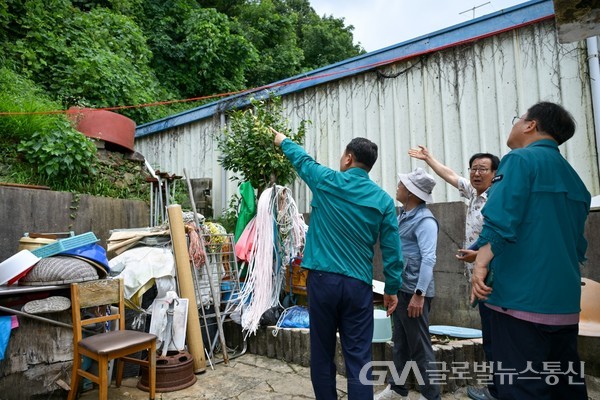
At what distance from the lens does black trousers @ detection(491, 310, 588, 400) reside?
1.65 meters

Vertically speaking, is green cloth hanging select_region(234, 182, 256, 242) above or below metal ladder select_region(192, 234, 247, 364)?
above

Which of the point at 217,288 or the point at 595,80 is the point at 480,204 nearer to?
the point at 595,80

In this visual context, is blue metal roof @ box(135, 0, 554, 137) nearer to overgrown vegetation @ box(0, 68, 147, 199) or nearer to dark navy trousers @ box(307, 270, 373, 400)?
overgrown vegetation @ box(0, 68, 147, 199)

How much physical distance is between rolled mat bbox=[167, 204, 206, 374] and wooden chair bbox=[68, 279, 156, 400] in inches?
23.9

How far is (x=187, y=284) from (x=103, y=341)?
1152mm

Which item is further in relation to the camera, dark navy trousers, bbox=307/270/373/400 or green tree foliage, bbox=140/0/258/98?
green tree foliage, bbox=140/0/258/98

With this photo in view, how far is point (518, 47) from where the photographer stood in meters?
4.11

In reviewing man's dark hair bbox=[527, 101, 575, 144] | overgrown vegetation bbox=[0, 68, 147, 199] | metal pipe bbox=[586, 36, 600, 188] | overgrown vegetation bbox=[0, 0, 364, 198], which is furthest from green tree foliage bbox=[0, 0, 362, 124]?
metal pipe bbox=[586, 36, 600, 188]

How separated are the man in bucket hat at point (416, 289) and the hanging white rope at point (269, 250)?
5.73 ft

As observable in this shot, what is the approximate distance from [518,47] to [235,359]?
15.4 ft

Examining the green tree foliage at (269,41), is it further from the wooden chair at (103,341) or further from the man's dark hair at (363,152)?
the man's dark hair at (363,152)

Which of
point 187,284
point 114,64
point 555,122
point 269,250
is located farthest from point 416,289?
point 114,64

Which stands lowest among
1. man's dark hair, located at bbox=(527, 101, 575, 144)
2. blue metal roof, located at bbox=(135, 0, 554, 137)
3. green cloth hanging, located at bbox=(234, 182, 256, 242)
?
green cloth hanging, located at bbox=(234, 182, 256, 242)

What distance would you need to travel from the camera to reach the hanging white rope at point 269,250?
14.4 feet
